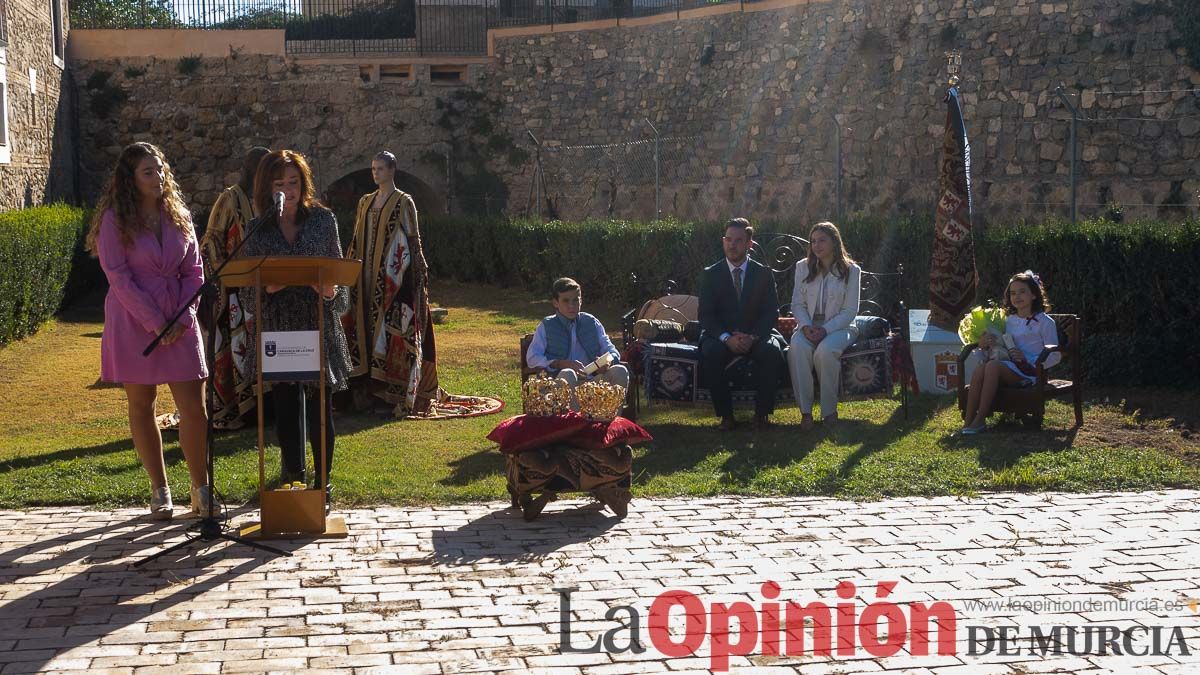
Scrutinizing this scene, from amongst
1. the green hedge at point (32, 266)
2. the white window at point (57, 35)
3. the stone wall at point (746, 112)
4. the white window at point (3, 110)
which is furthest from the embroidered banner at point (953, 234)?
A: the white window at point (57, 35)

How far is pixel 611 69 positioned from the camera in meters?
25.6

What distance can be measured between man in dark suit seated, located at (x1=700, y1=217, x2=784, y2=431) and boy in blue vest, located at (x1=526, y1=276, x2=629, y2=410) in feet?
3.35

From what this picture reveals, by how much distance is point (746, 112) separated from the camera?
22312 millimetres

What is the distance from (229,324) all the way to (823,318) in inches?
156

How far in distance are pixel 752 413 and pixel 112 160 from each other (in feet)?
62.7

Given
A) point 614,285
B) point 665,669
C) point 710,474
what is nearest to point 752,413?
point 710,474

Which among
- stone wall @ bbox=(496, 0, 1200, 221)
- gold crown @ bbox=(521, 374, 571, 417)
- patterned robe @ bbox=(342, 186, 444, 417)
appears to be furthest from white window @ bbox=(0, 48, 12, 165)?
gold crown @ bbox=(521, 374, 571, 417)

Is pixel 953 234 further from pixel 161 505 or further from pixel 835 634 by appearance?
pixel 161 505

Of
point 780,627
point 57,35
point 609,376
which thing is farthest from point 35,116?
point 780,627

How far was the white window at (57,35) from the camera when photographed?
22844mm

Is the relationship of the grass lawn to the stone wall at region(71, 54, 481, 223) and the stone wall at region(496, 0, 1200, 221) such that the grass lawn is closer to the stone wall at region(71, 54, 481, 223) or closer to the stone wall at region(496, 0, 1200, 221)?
the stone wall at region(496, 0, 1200, 221)

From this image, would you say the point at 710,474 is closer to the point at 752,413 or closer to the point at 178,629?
the point at 752,413

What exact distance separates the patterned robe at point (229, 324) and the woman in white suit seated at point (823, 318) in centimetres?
360

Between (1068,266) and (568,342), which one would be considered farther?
(1068,266)
